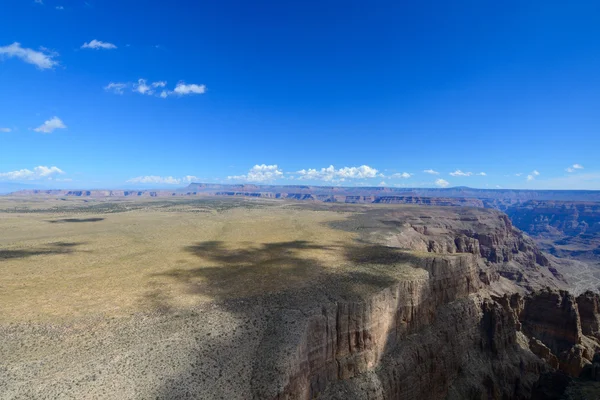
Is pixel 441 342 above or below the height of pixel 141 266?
Answer: below

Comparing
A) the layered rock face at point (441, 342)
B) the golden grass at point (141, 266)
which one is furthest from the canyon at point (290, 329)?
the golden grass at point (141, 266)

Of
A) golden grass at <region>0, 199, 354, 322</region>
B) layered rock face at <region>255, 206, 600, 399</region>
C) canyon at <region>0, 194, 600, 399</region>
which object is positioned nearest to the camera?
canyon at <region>0, 194, 600, 399</region>

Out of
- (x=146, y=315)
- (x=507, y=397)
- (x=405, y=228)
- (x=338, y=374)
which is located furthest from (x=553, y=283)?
(x=146, y=315)

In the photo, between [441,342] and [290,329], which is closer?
[290,329]

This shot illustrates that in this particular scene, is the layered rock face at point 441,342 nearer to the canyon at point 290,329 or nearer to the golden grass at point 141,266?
the canyon at point 290,329

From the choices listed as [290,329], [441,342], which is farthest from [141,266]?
[441,342]

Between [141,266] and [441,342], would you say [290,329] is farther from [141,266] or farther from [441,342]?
[141,266]

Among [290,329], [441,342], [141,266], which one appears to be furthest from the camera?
[141,266]

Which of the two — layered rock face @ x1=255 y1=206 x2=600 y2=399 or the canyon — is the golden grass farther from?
layered rock face @ x1=255 y1=206 x2=600 y2=399

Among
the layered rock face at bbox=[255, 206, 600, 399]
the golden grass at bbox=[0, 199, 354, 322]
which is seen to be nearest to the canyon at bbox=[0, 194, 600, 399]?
the layered rock face at bbox=[255, 206, 600, 399]

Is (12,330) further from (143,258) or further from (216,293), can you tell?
(143,258)

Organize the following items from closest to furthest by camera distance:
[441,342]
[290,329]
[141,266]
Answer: [290,329] < [441,342] < [141,266]
